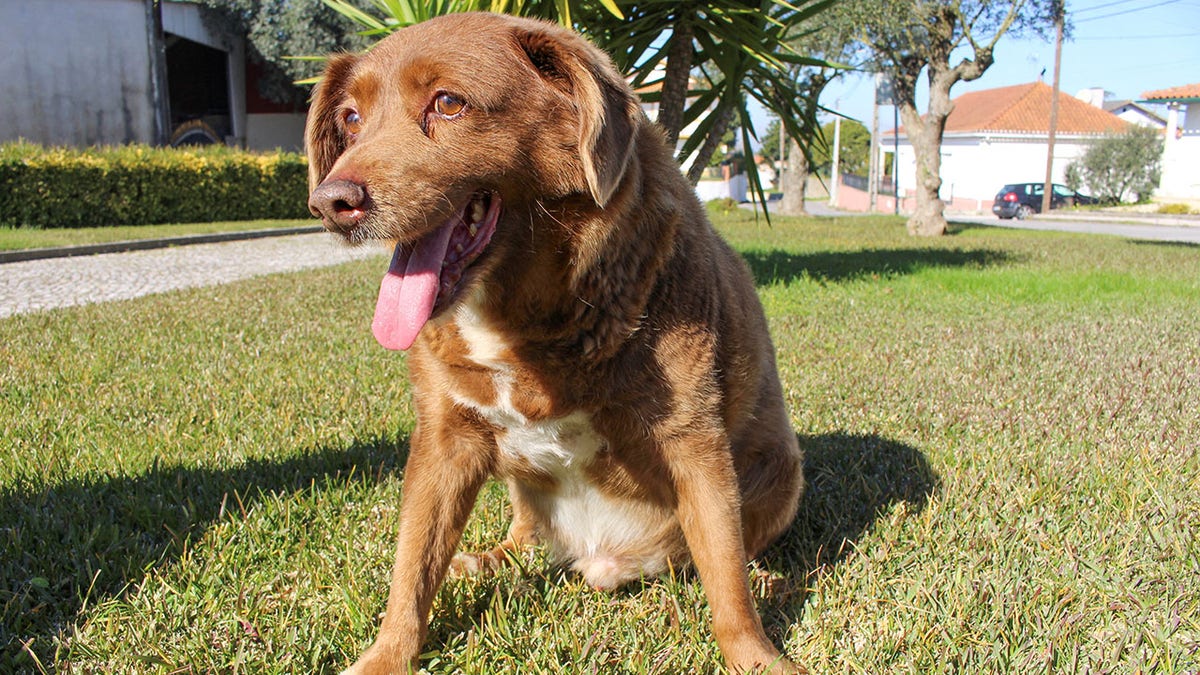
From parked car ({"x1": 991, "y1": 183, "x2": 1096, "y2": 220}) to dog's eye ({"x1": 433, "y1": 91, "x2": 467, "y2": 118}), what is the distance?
3828 centimetres

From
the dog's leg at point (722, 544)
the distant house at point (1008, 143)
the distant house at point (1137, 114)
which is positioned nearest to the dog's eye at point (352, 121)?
the dog's leg at point (722, 544)

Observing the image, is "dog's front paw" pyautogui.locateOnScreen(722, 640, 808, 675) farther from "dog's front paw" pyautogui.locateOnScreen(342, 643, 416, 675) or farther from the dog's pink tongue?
the dog's pink tongue

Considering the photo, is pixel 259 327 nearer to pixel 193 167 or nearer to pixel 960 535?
pixel 960 535

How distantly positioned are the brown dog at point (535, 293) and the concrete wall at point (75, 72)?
22.3m

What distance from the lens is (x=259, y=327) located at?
634cm

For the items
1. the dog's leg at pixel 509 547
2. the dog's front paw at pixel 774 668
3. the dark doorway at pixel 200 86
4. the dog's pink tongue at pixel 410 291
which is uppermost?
the dark doorway at pixel 200 86

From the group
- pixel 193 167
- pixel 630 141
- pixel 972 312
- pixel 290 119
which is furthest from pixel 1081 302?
pixel 290 119

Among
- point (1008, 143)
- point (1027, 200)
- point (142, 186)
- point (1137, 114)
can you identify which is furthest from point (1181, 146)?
point (142, 186)

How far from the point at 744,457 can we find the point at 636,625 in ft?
1.83

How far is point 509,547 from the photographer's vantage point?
2826 mm

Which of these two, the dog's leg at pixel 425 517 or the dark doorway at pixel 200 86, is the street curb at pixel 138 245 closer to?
the dog's leg at pixel 425 517

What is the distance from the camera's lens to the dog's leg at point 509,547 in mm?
2658

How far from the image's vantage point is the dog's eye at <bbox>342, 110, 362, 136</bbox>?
217 centimetres

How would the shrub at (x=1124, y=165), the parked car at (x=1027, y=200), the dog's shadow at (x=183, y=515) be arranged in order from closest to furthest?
1. the dog's shadow at (x=183, y=515)
2. the parked car at (x=1027, y=200)
3. the shrub at (x=1124, y=165)
